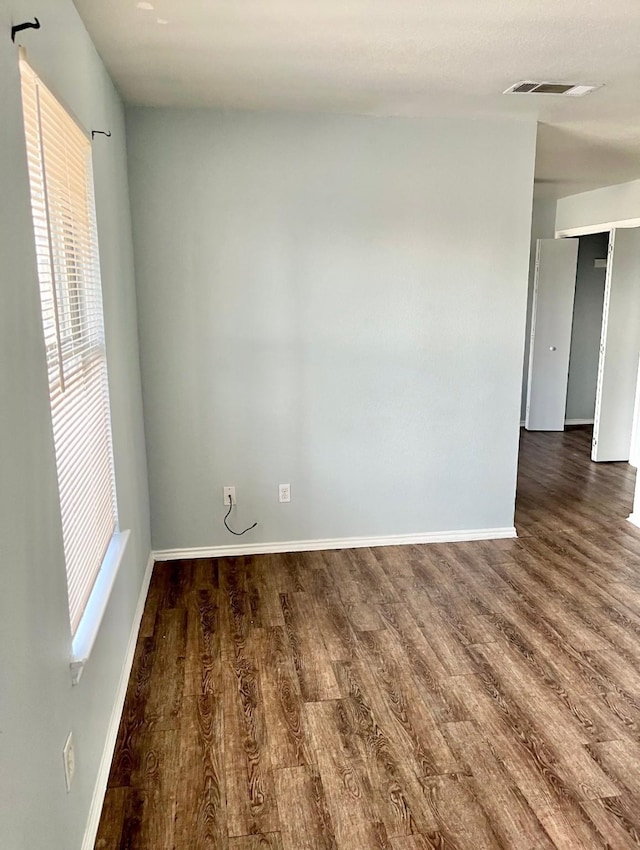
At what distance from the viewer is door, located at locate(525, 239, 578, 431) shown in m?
6.60

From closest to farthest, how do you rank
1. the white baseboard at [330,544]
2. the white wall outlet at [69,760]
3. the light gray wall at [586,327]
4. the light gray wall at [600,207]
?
the white wall outlet at [69,760]
the white baseboard at [330,544]
the light gray wall at [600,207]
the light gray wall at [586,327]

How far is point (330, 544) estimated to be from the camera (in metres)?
3.88

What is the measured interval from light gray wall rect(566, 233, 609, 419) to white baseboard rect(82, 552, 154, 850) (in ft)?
19.1

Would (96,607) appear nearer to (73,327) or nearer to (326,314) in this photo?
(73,327)

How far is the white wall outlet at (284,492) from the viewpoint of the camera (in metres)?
3.75

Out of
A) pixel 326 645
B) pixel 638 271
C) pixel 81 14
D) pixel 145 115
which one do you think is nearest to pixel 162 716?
pixel 326 645

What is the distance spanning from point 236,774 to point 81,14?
2.60 metres

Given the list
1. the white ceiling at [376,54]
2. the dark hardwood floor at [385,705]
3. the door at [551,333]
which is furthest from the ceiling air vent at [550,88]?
the door at [551,333]

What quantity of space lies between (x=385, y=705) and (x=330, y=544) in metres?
1.50

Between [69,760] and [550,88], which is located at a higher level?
[550,88]

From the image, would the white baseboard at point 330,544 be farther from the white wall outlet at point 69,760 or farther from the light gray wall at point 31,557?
the white wall outlet at point 69,760

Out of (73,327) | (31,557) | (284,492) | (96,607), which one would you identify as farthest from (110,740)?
(284,492)

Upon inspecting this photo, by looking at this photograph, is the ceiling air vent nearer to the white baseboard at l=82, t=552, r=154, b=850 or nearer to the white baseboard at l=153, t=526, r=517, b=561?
the white baseboard at l=153, t=526, r=517, b=561

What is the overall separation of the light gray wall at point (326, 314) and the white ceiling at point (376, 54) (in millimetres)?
234
